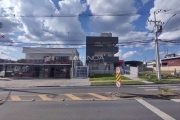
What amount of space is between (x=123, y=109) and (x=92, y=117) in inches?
67.3

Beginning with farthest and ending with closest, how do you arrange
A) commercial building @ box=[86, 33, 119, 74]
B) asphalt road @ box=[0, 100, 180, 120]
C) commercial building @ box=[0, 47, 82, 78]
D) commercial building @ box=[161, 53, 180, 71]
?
commercial building @ box=[86, 33, 119, 74] → commercial building @ box=[161, 53, 180, 71] → commercial building @ box=[0, 47, 82, 78] → asphalt road @ box=[0, 100, 180, 120]

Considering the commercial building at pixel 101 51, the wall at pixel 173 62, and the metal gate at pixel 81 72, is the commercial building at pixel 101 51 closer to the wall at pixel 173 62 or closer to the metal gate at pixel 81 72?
the metal gate at pixel 81 72

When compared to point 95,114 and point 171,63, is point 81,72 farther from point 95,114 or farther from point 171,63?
point 171,63

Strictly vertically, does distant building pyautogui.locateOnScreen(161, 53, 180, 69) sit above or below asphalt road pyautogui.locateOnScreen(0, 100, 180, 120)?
above

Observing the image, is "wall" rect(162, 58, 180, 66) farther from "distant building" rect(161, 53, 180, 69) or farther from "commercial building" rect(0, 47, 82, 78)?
"commercial building" rect(0, 47, 82, 78)

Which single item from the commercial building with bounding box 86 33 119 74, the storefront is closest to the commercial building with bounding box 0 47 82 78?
the storefront

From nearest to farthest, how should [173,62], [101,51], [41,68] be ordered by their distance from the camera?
[41,68], [173,62], [101,51]

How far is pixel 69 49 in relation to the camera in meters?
33.7

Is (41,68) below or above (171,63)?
below

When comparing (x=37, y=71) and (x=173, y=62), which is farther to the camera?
(x=173, y=62)

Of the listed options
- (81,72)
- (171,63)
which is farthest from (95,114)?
(171,63)

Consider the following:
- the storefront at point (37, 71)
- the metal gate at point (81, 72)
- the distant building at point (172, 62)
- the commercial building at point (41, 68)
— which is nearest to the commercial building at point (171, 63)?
the distant building at point (172, 62)

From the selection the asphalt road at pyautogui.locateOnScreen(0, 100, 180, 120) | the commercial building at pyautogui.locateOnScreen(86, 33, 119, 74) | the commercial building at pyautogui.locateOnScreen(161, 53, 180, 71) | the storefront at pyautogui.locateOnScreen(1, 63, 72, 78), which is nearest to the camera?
the asphalt road at pyautogui.locateOnScreen(0, 100, 180, 120)

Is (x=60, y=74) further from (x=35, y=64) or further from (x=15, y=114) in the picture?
(x=15, y=114)
